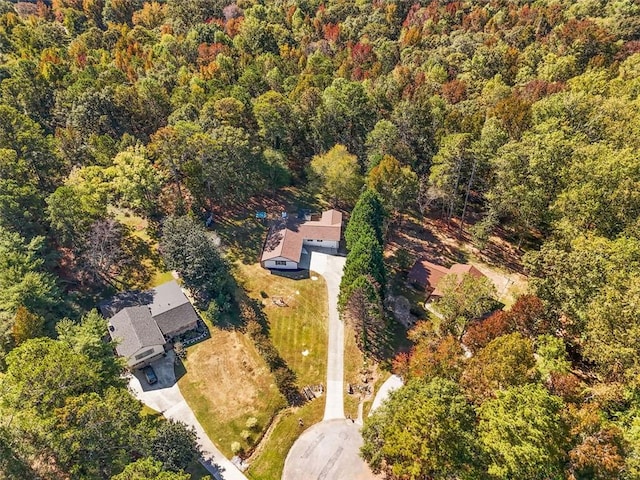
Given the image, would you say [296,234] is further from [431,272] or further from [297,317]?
[431,272]

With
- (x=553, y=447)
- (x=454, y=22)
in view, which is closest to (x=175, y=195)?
(x=553, y=447)

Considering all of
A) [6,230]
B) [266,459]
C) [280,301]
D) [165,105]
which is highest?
[165,105]

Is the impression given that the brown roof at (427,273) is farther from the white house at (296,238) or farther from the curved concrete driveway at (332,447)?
the curved concrete driveway at (332,447)

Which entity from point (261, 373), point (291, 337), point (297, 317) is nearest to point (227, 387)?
point (261, 373)

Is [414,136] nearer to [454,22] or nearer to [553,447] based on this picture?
[553,447]

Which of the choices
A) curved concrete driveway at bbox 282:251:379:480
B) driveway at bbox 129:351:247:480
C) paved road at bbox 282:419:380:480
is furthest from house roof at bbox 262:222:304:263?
paved road at bbox 282:419:380:480

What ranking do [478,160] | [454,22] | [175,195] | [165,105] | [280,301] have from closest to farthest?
[280,301] < [478,160] < [175,195] < [165,105] < [454,22]

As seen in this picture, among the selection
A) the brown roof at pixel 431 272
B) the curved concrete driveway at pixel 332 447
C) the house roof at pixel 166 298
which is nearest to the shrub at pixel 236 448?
the curved concrete driveway at pixel 332 447

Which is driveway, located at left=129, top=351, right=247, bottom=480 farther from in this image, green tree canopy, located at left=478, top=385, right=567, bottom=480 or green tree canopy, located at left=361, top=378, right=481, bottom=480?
green tree canopy, located at left=478, top=385, right=567, bottom=480
